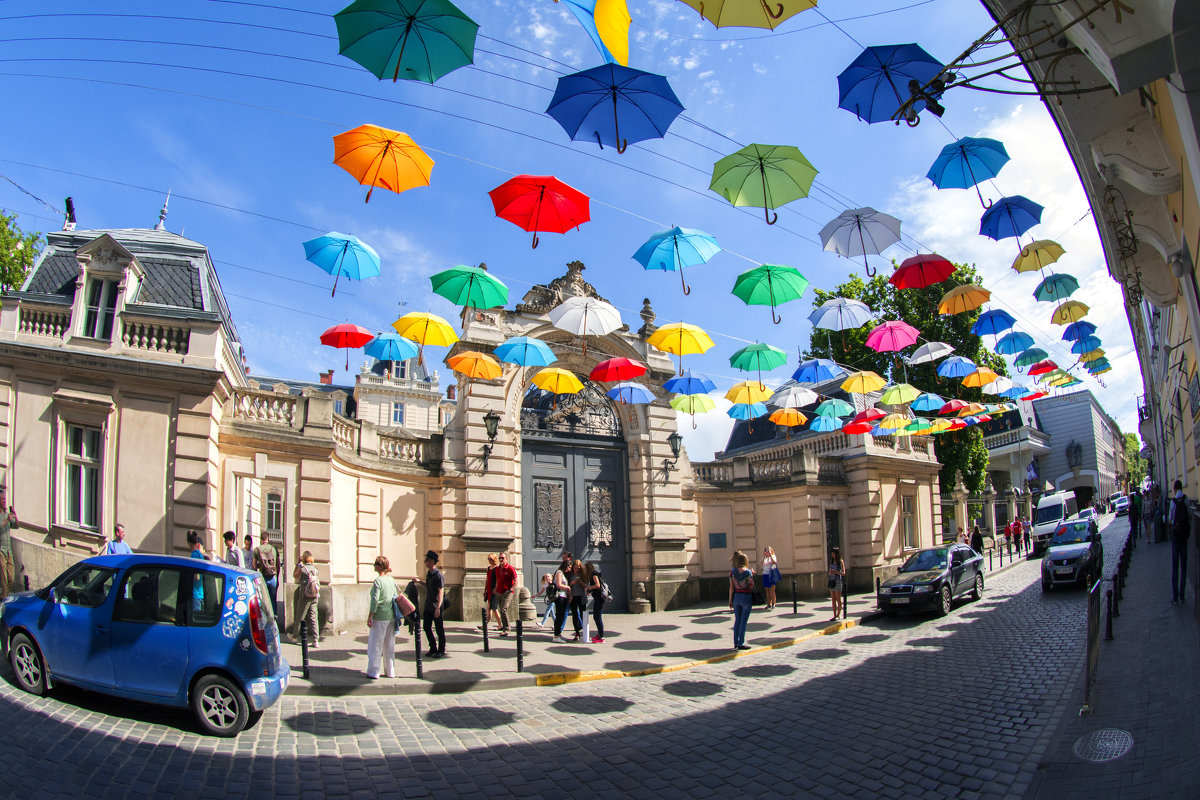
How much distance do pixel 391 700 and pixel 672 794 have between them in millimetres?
4620

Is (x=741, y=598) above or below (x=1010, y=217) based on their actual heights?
below

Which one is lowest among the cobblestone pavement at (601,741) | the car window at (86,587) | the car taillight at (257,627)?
the cobblestone pavement at (601,741)

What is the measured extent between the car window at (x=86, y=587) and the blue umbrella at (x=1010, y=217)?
13831 mm

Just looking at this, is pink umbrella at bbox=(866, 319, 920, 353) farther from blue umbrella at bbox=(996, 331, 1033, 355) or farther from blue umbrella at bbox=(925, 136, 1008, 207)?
blue umbrella at bbox=(925, 136, 1008, 207)

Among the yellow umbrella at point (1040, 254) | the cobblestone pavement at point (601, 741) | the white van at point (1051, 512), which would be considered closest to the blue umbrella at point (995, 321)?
the yellow umbrella at point (1040, 254)

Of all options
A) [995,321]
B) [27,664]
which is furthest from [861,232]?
[27,664]

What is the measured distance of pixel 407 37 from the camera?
734 cm

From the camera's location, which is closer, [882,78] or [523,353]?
[882,78]

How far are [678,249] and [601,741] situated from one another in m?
8.47

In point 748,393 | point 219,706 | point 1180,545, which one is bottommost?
point 219,706

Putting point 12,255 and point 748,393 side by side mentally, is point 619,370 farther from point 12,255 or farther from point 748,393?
point 12,255

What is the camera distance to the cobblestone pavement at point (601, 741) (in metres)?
5.90

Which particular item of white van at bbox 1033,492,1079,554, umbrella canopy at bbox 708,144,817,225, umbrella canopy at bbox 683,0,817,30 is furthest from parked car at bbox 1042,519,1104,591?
umbrella canopy at bbox 683,0,817,30

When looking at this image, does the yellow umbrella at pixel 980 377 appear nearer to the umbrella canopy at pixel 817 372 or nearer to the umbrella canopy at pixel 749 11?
the umbrella canopy at pixel 817 372
